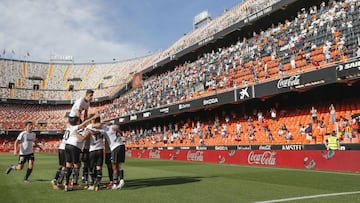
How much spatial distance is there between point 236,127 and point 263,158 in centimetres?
863

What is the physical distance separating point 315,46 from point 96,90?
5549 cm

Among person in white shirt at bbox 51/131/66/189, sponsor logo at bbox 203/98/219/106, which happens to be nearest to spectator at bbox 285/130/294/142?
sponsor logo at bbox 203/98/219/106

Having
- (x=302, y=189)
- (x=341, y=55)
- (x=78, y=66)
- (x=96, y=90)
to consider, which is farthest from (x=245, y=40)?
(x=78, y=66)

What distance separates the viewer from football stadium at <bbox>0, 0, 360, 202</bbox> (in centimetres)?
966

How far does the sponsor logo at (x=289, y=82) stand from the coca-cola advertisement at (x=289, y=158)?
179 inches

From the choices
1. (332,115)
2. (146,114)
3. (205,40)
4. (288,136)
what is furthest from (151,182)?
(205,40)

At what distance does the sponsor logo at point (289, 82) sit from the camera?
21016 mm

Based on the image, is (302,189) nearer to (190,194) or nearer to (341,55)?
(190,194)

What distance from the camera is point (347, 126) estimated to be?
19078 millimetres

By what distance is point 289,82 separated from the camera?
21.6 meters

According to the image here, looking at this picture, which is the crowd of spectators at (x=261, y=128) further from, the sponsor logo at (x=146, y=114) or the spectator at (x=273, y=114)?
the sponsor logo at (x=146, y=114)

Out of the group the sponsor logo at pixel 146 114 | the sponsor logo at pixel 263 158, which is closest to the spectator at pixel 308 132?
the sponsor logo at pixel 263 158

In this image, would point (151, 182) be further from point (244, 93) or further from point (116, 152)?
point (244, 93)

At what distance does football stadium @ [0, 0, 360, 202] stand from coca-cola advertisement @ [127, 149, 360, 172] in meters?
0.06
